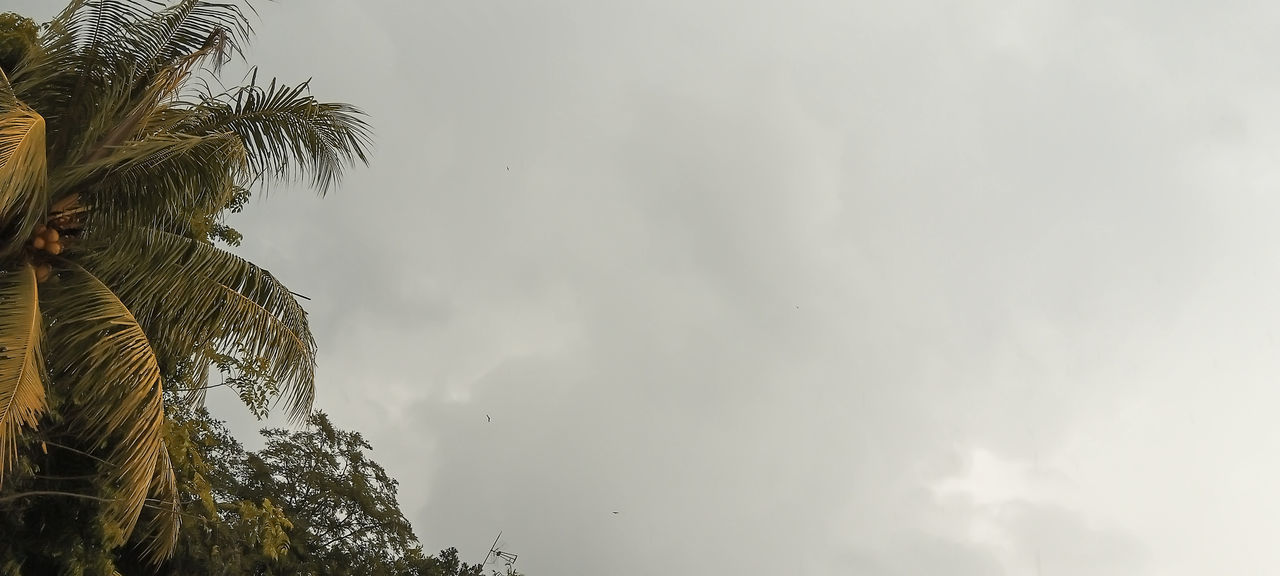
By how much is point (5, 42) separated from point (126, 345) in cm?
388

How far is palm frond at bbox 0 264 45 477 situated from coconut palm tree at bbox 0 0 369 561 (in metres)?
0.01

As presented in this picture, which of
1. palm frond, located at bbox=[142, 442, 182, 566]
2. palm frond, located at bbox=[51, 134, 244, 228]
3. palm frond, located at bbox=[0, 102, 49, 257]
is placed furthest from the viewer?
palm frond, located at bbox=[142, 442, 182, 566]

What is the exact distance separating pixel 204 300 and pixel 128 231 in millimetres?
894

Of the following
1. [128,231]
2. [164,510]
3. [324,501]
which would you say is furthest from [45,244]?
[324,501]

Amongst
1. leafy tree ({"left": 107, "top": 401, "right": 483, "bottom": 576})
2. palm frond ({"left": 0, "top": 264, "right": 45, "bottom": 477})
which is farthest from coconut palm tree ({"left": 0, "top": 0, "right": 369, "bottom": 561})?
leafy tree ({"left": 107, "top": 401, "right": 483, "bottom": 576})

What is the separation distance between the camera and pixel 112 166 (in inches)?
324

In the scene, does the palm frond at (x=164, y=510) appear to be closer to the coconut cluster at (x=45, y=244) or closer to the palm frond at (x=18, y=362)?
the palm frond at (x=18, y=362)

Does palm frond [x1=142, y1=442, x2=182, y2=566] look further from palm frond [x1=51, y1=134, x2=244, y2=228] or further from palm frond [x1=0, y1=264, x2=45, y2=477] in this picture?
palm frond [x1=51, y1=134, x2=244, y2=228]

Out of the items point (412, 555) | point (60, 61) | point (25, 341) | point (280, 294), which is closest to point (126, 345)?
point (25, 341)

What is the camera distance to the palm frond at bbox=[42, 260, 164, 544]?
7688mm

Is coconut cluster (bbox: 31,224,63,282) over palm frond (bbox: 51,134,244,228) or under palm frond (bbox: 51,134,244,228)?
under

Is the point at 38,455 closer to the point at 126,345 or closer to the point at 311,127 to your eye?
the point at 126,345

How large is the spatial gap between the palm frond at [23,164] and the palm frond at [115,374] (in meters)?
0.75

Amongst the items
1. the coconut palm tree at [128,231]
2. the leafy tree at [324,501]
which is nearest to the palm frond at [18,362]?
the coconut palm tree at [128,231]
